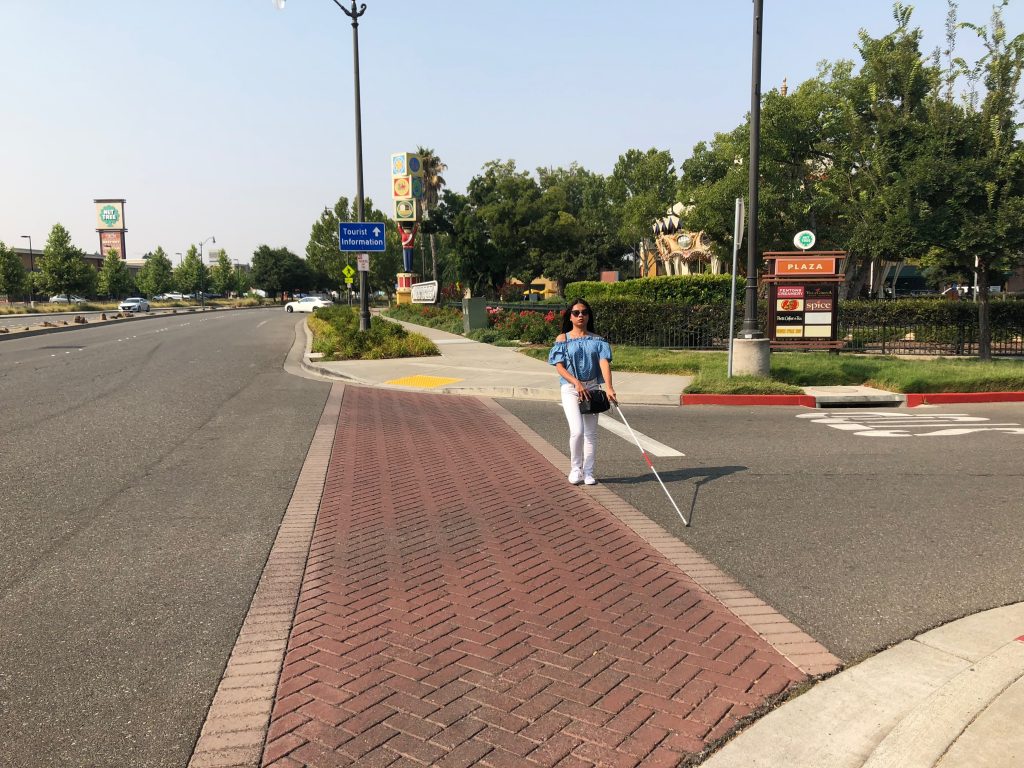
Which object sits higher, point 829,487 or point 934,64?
point 934,64

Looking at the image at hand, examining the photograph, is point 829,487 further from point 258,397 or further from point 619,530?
point 258,397

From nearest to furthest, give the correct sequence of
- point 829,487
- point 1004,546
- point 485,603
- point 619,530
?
point 485,603
point 1004,546
point 619,530
point 829,487

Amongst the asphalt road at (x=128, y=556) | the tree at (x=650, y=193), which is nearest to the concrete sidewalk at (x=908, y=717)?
the asphalt road at (x=128, y=556)

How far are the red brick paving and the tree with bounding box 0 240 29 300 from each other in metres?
68.5

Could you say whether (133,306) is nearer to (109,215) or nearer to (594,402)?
(594,402)

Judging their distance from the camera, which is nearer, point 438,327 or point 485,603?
point 485,603

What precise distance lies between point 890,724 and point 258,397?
1128 cm

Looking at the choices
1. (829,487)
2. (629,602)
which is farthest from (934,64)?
(629,602)

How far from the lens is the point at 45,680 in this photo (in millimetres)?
3365

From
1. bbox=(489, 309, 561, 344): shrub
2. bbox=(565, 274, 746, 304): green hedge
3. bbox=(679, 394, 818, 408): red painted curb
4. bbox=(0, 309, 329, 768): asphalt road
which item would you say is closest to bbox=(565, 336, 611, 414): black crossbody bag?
bbox=(0, 309, 329, 768): asphalt road

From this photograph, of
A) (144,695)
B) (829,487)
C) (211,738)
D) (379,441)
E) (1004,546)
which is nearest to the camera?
(211,738)

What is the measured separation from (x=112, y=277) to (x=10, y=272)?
2133 centimetres

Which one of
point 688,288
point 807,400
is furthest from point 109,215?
point 807,400

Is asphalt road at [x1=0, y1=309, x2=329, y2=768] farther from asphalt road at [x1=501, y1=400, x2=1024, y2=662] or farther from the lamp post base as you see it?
the lamp post base
